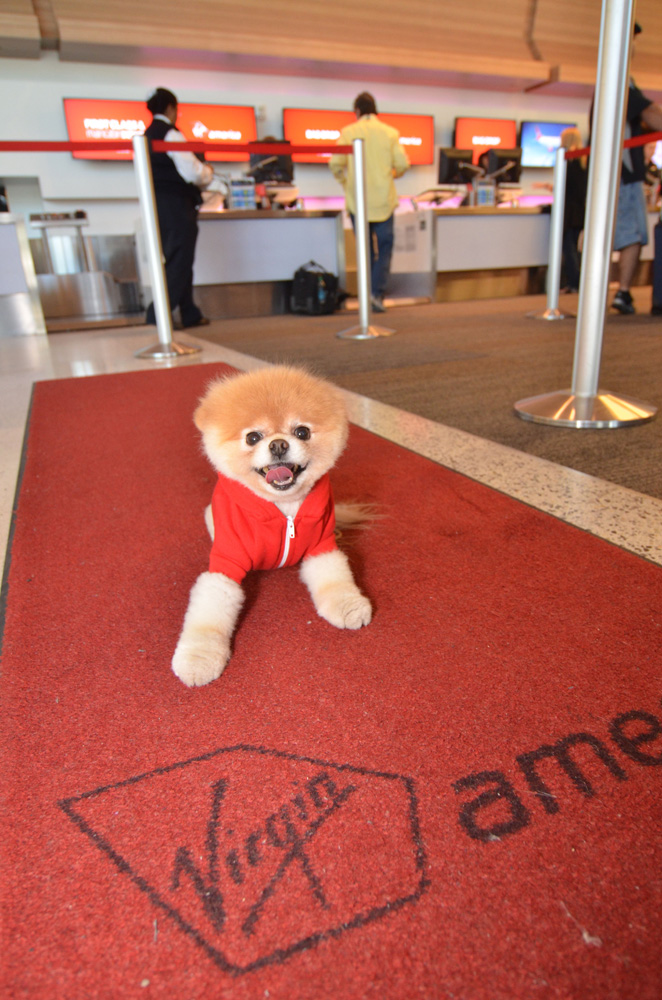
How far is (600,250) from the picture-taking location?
173 cm

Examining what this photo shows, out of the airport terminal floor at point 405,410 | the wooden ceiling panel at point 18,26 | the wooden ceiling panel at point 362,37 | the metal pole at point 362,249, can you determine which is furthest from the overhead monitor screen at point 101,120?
the metal pole at point 362,249

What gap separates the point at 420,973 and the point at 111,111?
923 cm

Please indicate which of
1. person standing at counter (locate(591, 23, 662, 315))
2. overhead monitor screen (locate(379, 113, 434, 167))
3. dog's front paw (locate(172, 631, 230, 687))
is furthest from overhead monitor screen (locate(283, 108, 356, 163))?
dog's front paw (locate(172, 631, 230, 687))

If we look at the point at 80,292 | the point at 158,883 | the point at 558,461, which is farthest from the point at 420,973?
the point at 80,292

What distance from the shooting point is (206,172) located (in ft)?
14.1

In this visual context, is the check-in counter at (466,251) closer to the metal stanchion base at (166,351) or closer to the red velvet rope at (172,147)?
the red velvet rope at (172,147)

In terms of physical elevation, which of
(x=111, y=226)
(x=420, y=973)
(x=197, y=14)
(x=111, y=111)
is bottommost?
(x=420, y=973)

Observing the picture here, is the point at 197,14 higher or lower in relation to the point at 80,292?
higher

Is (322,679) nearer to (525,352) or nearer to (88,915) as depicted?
(88,915)

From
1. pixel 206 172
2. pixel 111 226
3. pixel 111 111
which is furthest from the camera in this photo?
pixel 111 226

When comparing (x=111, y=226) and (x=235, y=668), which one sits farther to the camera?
(x=111, y=226)

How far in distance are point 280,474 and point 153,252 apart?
3079mm

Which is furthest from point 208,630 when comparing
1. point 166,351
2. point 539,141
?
point 539,141

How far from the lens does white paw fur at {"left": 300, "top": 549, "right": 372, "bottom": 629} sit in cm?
93
